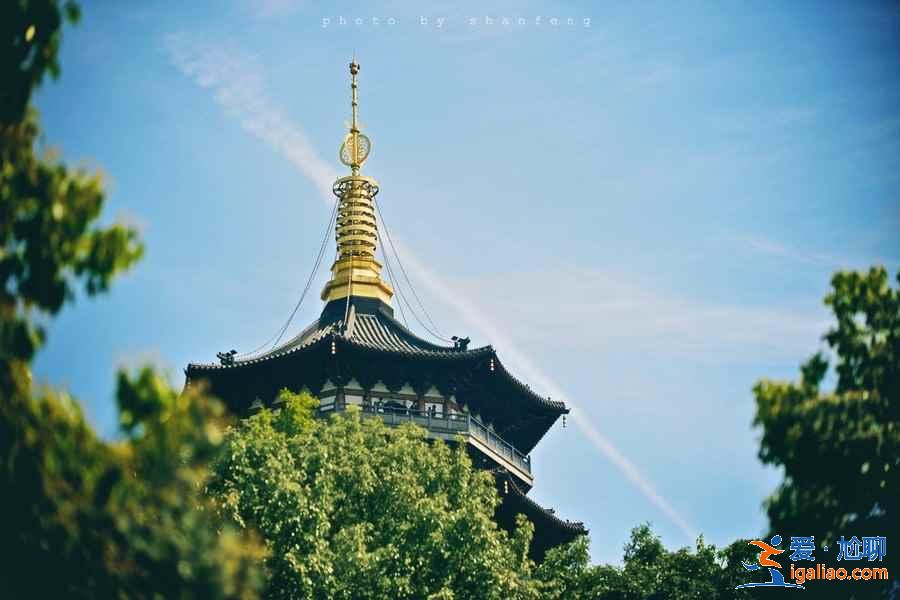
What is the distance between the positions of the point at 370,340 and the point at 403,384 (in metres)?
1.75

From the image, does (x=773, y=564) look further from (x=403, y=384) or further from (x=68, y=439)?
(x=403, y=384)

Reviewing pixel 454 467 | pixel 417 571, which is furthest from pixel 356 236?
pixel 417 571

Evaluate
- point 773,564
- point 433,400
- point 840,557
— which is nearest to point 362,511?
point 433,400

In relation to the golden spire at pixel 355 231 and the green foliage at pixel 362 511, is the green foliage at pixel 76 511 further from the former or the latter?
the golden spire at pixel 355 231

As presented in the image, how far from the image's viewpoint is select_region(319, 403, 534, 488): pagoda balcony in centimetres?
4222

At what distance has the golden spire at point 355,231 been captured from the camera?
48812 mm

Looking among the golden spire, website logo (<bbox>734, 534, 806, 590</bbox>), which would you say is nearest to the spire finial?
the golden spire

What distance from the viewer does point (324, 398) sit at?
43750 mm

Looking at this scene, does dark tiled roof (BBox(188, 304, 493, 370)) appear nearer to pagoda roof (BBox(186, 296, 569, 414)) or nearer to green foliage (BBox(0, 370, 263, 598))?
pagoda roof (BBox(186, 296, 569, 414))

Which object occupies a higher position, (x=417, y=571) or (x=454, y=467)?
(x=454, y=467)

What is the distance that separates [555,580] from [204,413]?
1033 inches

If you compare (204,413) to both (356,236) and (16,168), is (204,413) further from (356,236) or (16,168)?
(356,236)

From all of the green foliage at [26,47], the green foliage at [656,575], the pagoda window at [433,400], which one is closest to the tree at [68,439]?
the green foliage at [26,47]

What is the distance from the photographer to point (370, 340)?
4500 cm
